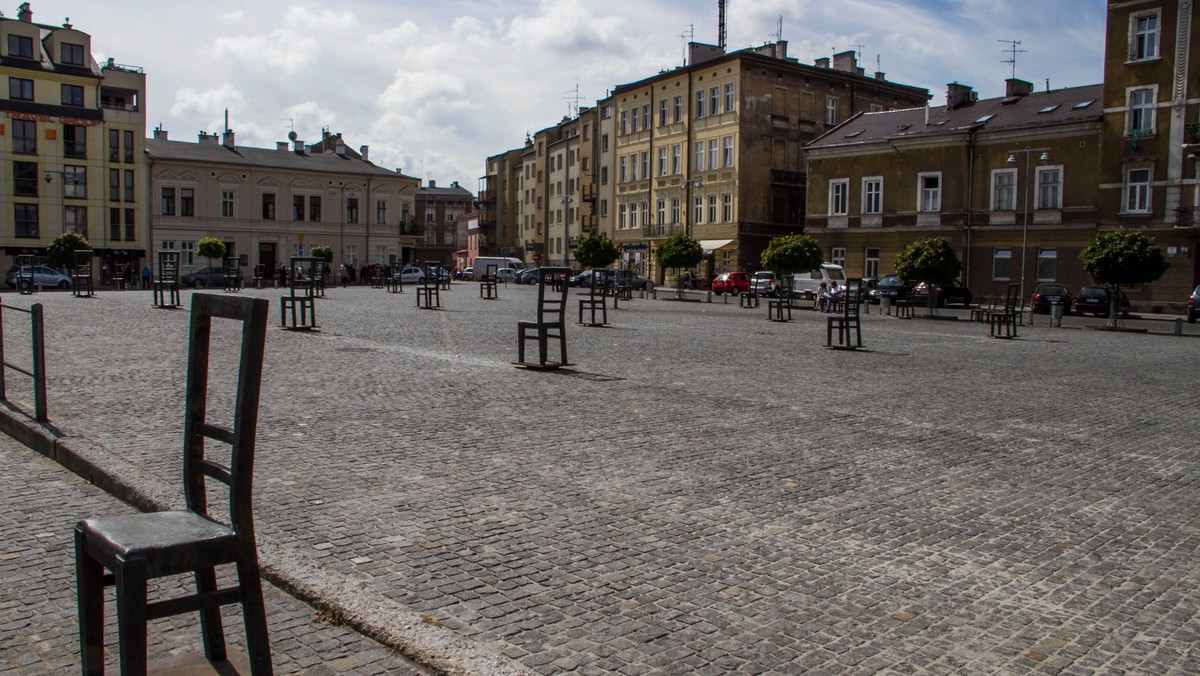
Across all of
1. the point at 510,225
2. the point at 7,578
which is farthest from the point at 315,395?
the point at 510,225

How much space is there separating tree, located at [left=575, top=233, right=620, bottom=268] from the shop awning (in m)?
6.08

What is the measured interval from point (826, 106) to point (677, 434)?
61.1m

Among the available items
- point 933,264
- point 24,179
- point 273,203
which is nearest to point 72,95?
point 24,179

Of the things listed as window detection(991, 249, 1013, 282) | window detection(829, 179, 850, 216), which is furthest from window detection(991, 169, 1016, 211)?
window detection(829, 179, 850, 216)

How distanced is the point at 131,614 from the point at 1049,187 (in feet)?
162

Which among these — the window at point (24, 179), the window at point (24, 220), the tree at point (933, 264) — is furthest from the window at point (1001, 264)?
the window at point (24, 179)

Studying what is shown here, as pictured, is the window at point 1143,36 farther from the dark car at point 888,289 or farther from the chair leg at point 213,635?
the chair leg at point 213,635

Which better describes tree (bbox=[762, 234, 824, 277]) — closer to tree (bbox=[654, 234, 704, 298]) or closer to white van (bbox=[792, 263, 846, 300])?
white van (bbox=[792, 263, 846, 300])

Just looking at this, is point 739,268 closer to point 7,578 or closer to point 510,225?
point 510,225

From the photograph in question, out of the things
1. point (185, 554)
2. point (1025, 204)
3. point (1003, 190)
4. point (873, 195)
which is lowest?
Result: point (185, 554)

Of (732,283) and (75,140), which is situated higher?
(75,140)

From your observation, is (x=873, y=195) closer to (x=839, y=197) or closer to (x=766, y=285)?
(x=839, y=197)

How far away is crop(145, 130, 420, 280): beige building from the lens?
231ft

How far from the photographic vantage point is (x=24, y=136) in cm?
6406
